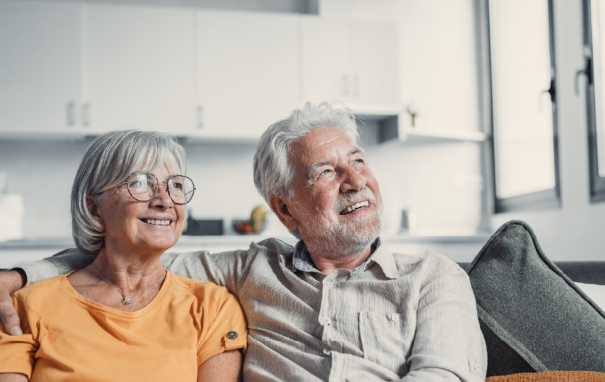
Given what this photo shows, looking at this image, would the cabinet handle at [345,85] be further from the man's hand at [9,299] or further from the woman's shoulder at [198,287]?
the man's hand at [9,299]

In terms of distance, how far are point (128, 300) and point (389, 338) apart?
65cm

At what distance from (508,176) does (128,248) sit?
3753 millimetres

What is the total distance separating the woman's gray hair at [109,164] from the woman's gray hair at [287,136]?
29 cm

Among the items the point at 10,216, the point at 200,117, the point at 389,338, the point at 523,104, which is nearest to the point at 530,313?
the point at 389,338

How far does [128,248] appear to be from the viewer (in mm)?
1674

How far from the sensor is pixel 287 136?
1873mm

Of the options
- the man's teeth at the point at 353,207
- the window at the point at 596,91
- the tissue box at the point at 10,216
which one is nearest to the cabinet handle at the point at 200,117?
the tissue box at the point at 10,216

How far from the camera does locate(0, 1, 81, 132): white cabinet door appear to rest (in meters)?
4.03

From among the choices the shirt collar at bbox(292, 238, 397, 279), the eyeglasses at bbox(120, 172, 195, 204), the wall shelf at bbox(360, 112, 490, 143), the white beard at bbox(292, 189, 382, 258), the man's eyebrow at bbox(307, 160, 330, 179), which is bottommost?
the shirt collar at bbox(292, 238, 397, 279)

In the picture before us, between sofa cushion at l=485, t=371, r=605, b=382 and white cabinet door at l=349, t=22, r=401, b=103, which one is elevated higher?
white cabinet door at l=349, t=22, r=401, b=103

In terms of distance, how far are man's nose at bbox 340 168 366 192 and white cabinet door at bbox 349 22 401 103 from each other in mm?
2753

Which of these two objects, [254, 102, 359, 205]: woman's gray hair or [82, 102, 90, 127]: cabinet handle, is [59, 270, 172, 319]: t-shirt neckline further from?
[82, 102, 90, 127]: cabinet handle

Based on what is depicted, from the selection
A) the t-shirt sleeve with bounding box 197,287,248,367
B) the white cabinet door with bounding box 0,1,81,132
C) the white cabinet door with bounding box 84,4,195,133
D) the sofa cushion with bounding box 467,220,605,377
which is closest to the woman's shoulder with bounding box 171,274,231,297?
the t-shirt sleeve with bounding box 197,287,248,367

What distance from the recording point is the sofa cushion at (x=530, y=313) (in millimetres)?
1462
